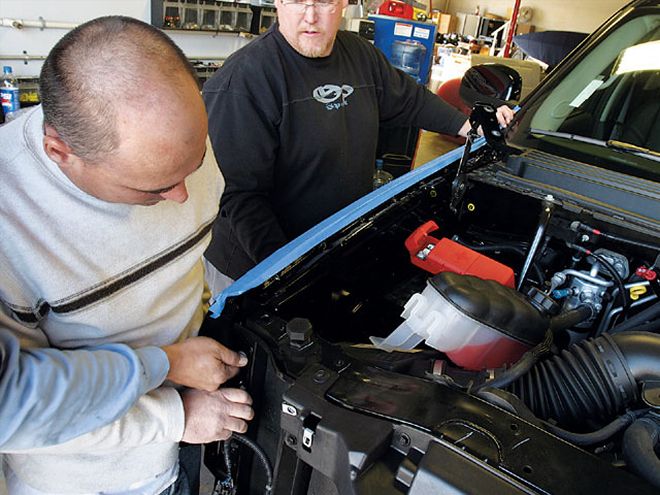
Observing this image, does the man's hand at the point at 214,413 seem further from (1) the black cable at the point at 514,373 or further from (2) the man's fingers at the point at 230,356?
(1) the black cable at the point at 514,373

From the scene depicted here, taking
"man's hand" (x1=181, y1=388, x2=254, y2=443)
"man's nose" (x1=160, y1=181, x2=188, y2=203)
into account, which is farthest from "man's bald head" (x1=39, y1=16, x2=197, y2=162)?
"man's hand" (x1=181, y1=388, x2=254, y2=443)

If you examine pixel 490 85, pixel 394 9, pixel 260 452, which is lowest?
pixel 260 452

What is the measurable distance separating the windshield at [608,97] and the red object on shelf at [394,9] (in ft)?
11.4

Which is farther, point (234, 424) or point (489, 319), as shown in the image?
point (489, 319)

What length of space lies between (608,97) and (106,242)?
1831mm

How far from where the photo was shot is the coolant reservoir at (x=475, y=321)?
1.14m

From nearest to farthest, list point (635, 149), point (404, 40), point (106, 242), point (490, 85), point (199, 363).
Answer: point (106, 242)
point (199, 363)
point (635, 149)
point (490, 85)
point (404, 40)

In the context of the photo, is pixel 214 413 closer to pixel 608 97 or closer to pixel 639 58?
pixel 608 97

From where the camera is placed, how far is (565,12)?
11.3m

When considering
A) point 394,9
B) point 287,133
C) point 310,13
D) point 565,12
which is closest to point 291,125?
point 287,133

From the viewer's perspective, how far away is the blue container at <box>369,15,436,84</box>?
4605 mm

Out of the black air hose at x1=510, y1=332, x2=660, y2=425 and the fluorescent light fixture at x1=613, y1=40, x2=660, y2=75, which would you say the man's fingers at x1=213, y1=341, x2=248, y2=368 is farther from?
the fluorescent light fixture at x1=613, y1=40, x2=660, y2=75

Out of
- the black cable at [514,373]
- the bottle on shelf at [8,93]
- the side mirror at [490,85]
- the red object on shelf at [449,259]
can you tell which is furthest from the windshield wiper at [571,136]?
the bottle on shelf at [8,93]

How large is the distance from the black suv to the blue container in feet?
9.45
